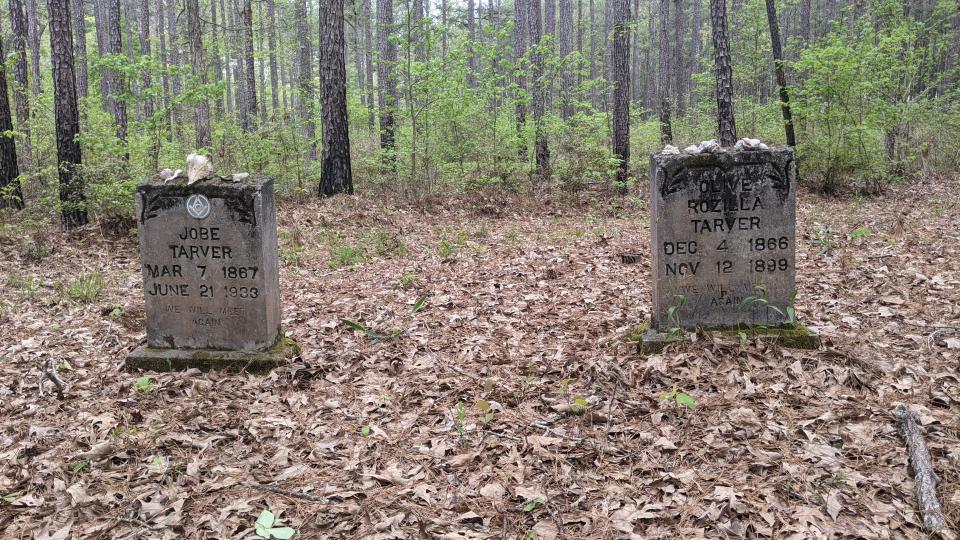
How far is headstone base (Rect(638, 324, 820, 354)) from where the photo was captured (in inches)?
193

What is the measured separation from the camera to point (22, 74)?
16.5m

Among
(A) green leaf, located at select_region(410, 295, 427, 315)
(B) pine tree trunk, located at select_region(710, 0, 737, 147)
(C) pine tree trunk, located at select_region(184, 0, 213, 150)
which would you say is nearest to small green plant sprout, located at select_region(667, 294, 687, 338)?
(A) green leaf, located at select_region(410, 295, 427, 315)

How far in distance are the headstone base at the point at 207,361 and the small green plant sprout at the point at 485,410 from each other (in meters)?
1.82

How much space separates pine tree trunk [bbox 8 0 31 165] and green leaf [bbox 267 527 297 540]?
1277 cm

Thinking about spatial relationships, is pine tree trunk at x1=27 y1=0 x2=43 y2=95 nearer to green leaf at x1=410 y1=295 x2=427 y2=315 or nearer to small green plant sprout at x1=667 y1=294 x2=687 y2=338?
green leaf at x1=410 y1=295 x2=427 y2=315

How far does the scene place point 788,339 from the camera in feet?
16.1

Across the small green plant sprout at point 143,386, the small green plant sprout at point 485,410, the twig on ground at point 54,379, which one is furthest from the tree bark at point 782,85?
the twig on ground at point 54,379

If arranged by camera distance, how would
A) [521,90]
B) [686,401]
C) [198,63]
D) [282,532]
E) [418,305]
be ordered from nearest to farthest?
[282,532] < [686,401] < [418,305] < [521,90] < [198,63]

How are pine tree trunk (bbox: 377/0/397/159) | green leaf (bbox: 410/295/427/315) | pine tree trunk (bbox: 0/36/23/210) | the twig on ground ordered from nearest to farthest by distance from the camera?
the twig on ground < green leaf (bbox: 410/295/427/315) < pine tree trunk (bbox: 0/36/23/210) < pine tree trunk (bbox: 377/0/397/159)

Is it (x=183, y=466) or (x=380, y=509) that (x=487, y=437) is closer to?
(x=380, y=509)

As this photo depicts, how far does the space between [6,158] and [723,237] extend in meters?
13.3

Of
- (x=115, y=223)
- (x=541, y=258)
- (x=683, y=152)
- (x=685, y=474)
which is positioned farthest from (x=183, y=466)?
(x=115, y=223)

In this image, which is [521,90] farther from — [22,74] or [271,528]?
[22,74]

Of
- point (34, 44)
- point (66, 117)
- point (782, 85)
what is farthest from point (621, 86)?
point (34, 44)
